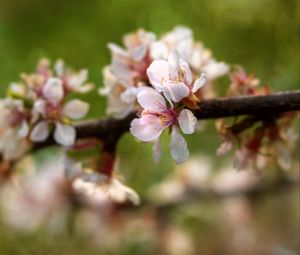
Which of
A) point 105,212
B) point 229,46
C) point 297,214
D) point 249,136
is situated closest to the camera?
point 249,136

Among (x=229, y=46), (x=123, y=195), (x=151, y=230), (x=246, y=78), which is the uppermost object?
(x=229, y=46)

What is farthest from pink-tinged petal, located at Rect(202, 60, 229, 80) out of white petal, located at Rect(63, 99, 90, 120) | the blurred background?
the blurred background

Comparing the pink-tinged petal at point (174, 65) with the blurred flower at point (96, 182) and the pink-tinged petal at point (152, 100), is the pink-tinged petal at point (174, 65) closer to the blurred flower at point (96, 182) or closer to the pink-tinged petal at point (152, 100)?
the pink-tinged petal at point (152, 100)

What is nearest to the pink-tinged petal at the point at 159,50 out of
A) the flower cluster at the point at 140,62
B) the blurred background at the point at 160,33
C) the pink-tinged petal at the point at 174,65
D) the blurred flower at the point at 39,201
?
the flower cluster at the point at 140,62

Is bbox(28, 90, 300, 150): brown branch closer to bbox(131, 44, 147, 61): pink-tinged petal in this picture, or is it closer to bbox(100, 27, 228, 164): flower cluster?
bbox(100, 27, 228, 164): flower cluster

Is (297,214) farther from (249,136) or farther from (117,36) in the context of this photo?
(249,136)

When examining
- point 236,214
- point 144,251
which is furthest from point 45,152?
point 236,214

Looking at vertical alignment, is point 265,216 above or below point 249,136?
above

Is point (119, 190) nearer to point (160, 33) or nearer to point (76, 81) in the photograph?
point (76, 81)
